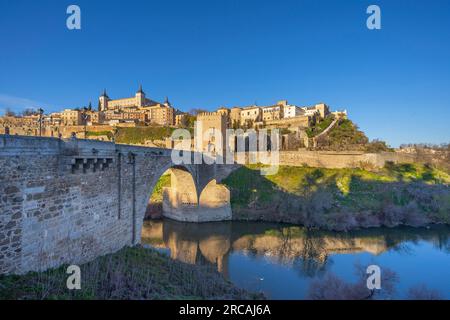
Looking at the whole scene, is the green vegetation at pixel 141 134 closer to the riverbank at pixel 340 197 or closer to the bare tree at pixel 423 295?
the riverbank at pixel 340 197

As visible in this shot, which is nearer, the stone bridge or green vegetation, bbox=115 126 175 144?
the stone bridge

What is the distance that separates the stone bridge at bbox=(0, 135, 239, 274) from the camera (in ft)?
19.5

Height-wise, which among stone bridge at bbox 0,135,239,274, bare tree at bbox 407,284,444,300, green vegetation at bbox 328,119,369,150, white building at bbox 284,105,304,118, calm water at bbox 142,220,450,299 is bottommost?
calm water at bbox 142,220,450,299

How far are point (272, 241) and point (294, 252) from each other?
2619mm

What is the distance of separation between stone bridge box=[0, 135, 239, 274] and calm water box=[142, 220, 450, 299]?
7.03m

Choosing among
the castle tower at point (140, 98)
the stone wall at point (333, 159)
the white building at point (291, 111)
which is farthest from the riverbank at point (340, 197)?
the castle tower at point (140, 98)

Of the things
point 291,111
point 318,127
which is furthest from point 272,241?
point 291,111

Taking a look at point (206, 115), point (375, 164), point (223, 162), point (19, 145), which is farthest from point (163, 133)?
point (19, 145)

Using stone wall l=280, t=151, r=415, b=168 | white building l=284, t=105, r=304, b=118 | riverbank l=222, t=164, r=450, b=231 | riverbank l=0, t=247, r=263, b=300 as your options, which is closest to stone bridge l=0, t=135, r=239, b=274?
riverbank l=0, t=247, r=263, b=300

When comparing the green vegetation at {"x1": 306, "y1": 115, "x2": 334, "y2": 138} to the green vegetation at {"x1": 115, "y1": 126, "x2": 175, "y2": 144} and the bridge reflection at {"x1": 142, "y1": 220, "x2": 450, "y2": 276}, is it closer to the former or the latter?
the green vegetation at {"x1": 115, "y1": 126, "x2": 175, "y2": 144}

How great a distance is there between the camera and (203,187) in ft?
86.0

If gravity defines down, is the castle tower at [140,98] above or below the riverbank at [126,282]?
above

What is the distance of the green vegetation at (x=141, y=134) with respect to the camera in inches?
2238

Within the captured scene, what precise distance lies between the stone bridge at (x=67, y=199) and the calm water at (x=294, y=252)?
7032 mm
